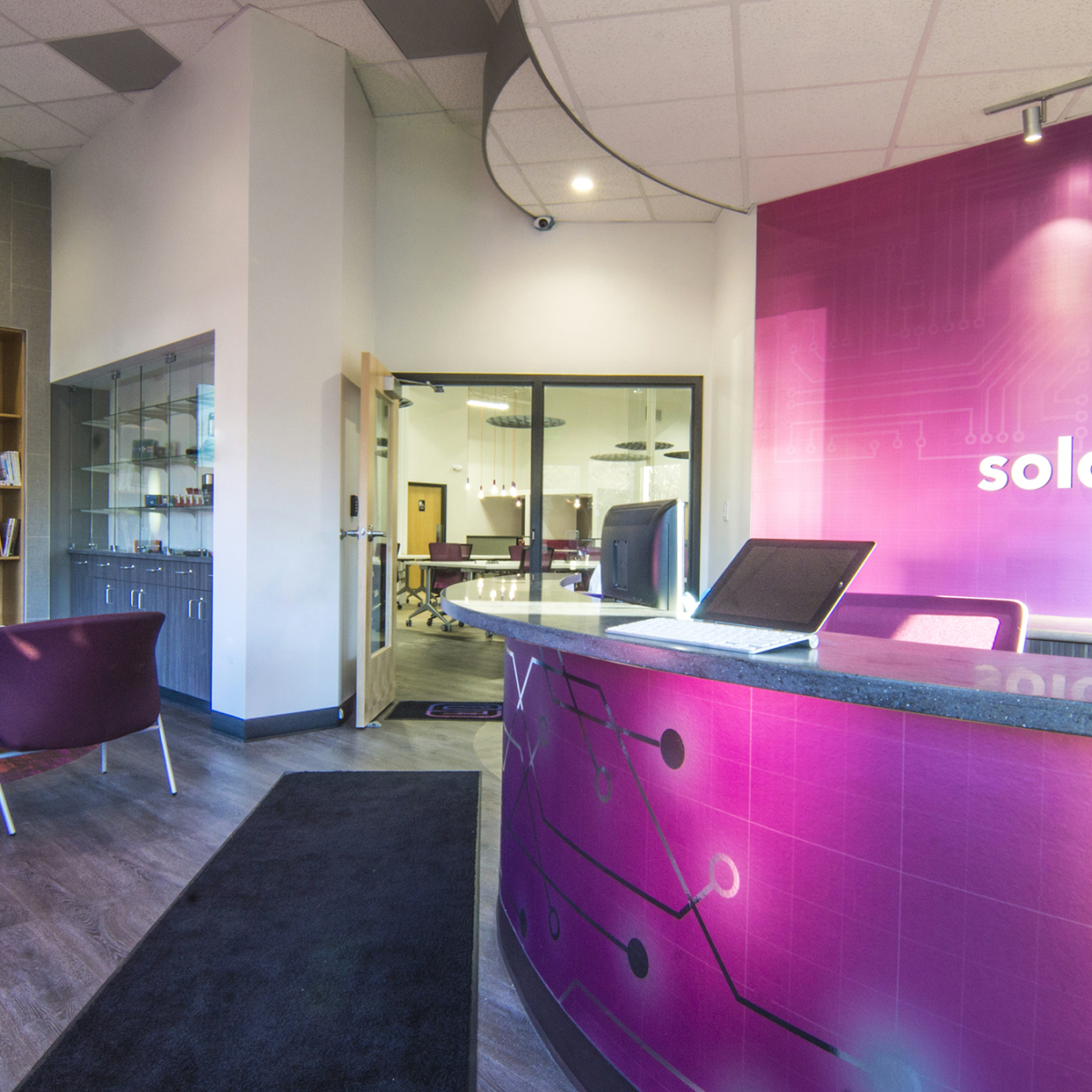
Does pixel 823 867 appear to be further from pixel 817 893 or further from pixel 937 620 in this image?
pixel 937 620

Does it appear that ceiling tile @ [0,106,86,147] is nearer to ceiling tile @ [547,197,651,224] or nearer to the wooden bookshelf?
the wooden bookshelf

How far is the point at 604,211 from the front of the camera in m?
4.71

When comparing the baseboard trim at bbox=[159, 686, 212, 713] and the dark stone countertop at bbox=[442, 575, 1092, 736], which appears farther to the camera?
the baseboard trim at bbox=[159, 686, 212, 713]

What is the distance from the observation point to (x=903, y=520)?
3.67 meters

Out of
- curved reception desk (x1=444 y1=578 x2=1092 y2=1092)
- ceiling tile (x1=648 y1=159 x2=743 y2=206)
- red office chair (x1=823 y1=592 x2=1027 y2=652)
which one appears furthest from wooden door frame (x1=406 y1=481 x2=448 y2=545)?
curved reception desk (x1=444 y1=578 x2=1092 y2=1092)

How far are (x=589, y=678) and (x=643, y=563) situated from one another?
1.62 ft

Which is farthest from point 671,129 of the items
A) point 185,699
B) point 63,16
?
point 185,699

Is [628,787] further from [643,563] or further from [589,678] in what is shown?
[643,563]

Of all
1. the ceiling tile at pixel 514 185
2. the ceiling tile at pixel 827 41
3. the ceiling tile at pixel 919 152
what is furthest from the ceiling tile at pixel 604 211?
the ceiling tile at pixel 827 41

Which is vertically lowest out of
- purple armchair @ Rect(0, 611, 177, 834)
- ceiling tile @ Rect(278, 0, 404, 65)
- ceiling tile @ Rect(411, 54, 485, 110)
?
purple armchair @ Rect(0, 611, 177, 834)

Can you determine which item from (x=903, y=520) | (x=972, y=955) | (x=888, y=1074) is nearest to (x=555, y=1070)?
(x=888, y=1074)

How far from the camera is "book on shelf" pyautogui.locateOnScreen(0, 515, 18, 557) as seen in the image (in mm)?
5184

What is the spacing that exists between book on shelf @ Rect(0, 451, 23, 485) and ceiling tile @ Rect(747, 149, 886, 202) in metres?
5.74

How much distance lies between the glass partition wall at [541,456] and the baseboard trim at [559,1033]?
82.2 inches
